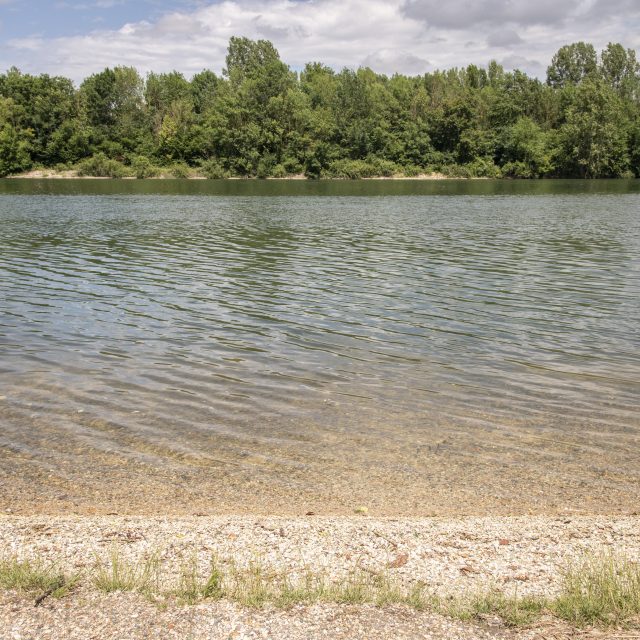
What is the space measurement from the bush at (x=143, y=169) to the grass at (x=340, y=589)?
423 feet

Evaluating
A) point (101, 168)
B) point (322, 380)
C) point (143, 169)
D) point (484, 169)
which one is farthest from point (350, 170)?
point (322, 380)

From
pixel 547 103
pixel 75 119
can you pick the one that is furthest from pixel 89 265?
pixel 547 103

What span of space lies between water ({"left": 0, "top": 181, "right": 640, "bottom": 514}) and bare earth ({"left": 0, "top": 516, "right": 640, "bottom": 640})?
0.95 m

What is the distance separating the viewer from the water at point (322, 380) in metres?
8.91

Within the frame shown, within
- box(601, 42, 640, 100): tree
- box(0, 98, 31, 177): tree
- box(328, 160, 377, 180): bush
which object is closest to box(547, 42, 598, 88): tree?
box(601, 42, 640, 100): tree

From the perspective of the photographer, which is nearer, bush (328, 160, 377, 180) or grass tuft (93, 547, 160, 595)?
grass tuft (93, 547, 160, 595)

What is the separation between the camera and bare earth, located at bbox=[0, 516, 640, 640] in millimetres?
5172

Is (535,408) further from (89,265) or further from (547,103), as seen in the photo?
(547,103)

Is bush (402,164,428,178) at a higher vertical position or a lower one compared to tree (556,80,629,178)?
lower

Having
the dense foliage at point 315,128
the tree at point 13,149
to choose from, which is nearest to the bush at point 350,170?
the dense foliage at point 315,128

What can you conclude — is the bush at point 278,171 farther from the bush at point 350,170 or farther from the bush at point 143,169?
the bush at point 143,169

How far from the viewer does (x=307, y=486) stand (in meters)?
8.83

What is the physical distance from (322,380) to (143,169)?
124 metres

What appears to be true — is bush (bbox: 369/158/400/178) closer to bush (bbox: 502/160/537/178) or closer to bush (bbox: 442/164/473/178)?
bush (bbox: 442/164/473/178)
